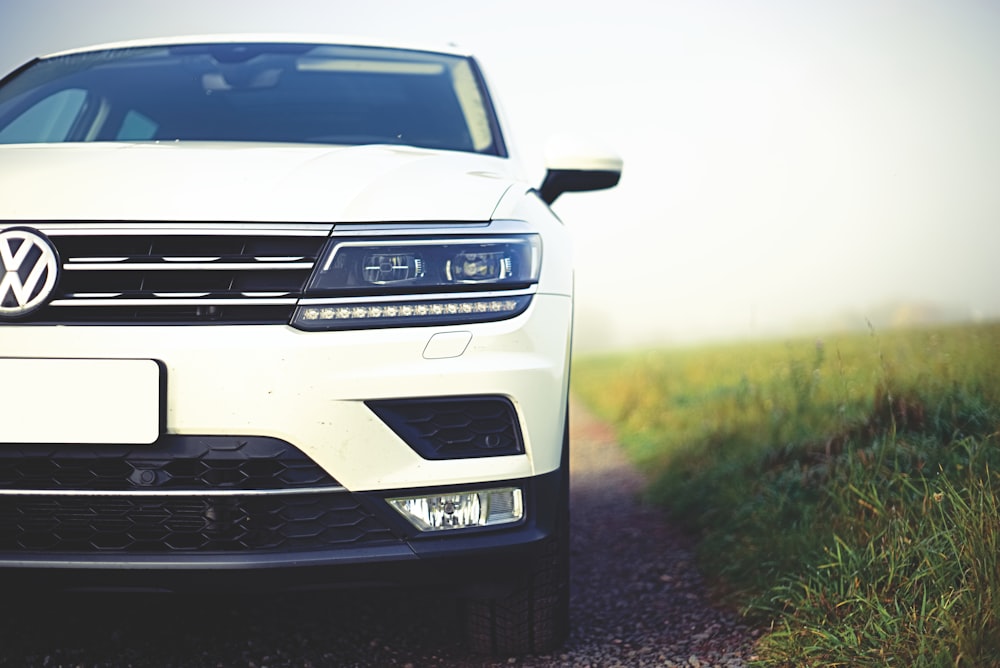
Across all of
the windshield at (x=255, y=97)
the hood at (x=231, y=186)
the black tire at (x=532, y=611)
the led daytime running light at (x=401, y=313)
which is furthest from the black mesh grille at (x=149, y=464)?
the windshield at (x=255, y=97)

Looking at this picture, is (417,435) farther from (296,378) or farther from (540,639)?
(540,639)

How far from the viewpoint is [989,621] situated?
197cm

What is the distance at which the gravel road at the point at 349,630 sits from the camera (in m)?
2.38

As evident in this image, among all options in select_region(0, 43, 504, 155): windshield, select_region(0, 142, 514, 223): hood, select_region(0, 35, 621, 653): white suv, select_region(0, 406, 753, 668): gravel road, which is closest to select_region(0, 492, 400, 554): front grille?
select_region(0, 35, 621, 653): white suv

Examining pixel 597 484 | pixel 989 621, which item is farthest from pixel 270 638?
pixel 597 484

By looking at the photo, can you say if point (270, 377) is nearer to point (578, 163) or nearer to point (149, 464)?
point (149, 464)

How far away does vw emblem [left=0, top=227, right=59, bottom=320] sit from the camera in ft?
5.83

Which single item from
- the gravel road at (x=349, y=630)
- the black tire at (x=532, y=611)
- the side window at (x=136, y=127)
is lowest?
the gravel road at (x=349, y=630)

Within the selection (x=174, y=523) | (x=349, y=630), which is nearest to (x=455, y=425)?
(x=174, y=523)

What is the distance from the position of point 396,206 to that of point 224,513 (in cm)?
70

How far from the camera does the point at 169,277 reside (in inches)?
71.5

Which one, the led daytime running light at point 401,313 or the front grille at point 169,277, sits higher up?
the front grille at point 169,277

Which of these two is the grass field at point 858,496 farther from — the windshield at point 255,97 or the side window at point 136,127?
the side window at point 136,127

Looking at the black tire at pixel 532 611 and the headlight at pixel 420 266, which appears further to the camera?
the black tire at pixel 532 611
